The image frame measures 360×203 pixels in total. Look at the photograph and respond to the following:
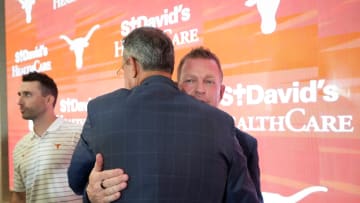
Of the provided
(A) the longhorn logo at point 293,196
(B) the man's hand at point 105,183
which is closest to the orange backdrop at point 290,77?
(A) the longhorn logo at point 293,196

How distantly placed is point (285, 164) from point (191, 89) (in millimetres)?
683

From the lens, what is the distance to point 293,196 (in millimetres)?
1736

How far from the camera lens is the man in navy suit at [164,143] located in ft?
3.30

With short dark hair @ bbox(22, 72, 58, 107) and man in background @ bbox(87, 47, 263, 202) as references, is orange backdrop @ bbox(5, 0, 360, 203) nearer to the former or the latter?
man in background @ bbox(87, 47, 263, 202)

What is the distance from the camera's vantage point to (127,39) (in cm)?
109

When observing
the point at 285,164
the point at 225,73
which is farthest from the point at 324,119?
the point at 225,73

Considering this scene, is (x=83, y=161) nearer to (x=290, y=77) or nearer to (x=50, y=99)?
(x=290, y=77)

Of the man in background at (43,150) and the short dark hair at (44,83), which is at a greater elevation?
the short dark hair at (44,83)

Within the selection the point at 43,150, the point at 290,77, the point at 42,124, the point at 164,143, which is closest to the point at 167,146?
the point at 164,143

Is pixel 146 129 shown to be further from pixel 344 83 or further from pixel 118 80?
pixel 118 80

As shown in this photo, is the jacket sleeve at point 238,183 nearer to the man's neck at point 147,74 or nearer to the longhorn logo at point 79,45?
the man's neck at point 147,74

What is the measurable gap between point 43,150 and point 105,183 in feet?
4.12

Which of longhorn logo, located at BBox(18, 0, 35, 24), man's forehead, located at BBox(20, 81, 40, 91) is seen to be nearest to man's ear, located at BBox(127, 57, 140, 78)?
man's forehead, located at BBox(20, 81, 40, 91)

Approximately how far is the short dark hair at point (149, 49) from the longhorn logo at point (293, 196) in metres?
0.93
